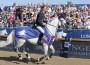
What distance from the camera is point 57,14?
1781 centimetres

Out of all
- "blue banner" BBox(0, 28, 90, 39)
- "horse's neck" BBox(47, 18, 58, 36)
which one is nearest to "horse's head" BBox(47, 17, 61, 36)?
"horse's neck" BBox(47, 18, 58, 36)

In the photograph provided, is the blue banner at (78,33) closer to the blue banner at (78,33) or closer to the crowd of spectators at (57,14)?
the blue banner at (78,33)


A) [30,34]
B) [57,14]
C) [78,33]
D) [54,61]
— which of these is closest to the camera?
[30,34]

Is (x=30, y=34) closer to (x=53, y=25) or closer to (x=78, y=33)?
(x=53, y=25)

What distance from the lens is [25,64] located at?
1461cm

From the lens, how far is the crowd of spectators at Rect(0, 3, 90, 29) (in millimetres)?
18750

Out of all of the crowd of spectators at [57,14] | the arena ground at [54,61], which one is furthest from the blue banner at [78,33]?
the arena ground at [54,61]

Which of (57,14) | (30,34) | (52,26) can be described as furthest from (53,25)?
(57,14)

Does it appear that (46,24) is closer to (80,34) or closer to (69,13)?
(80,34)

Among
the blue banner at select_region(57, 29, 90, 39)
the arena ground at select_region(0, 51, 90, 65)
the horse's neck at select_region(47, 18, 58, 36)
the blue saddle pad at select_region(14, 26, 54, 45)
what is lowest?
the arena ground at select_region(0, 51, 90, 65)

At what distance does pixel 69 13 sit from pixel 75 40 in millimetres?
4031

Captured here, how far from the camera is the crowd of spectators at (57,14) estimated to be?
18750 millimetres

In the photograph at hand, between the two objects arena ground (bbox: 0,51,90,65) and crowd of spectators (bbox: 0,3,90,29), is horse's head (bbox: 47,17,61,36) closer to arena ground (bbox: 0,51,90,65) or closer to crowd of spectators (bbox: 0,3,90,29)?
arena ground (bbox: 0,51,90,65)

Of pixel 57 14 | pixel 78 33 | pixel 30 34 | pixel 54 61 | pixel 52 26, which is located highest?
pixel 57 14
